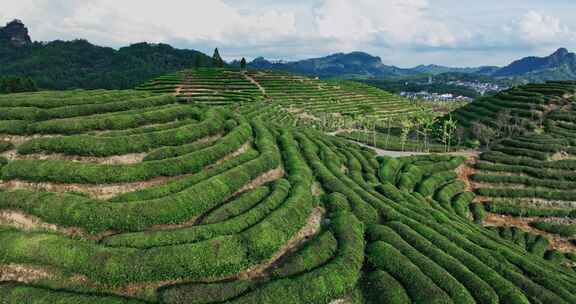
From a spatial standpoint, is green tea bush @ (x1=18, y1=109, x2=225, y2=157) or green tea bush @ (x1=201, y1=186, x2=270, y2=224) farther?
green tea bush @ (x1=18, y1=109, x2=225, y2=157)

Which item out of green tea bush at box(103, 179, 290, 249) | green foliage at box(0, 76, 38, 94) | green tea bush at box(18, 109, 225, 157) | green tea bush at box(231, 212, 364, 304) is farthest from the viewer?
green foliage at box(0, 76, 38, 94)

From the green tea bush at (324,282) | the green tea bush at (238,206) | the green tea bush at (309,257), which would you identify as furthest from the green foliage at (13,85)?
the green tea bush at (324,282)

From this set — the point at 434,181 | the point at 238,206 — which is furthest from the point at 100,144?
the point at 434,181

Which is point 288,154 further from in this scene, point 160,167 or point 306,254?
point 306,254

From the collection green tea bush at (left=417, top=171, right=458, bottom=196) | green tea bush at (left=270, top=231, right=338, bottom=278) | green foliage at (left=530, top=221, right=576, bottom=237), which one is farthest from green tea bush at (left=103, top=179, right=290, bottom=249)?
green foliage at (left=530, top=221, right=576, bottom=237)

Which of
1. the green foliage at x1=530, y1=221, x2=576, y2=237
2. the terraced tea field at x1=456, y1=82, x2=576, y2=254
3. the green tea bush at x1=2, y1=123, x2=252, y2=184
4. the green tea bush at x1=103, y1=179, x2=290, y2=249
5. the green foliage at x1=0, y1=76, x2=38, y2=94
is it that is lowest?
the green foliage at x1=530, y1=221, x2=576, y2=237

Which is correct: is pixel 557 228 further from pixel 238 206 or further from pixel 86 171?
pixel 86 171

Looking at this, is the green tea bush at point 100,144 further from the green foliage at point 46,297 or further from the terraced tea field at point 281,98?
the terraced tea field at point 281,98

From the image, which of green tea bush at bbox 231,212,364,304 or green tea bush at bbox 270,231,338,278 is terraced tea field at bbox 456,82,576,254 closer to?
green tea bush at bbox 231,212,364,304

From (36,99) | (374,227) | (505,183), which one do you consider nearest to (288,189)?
(374,227)
